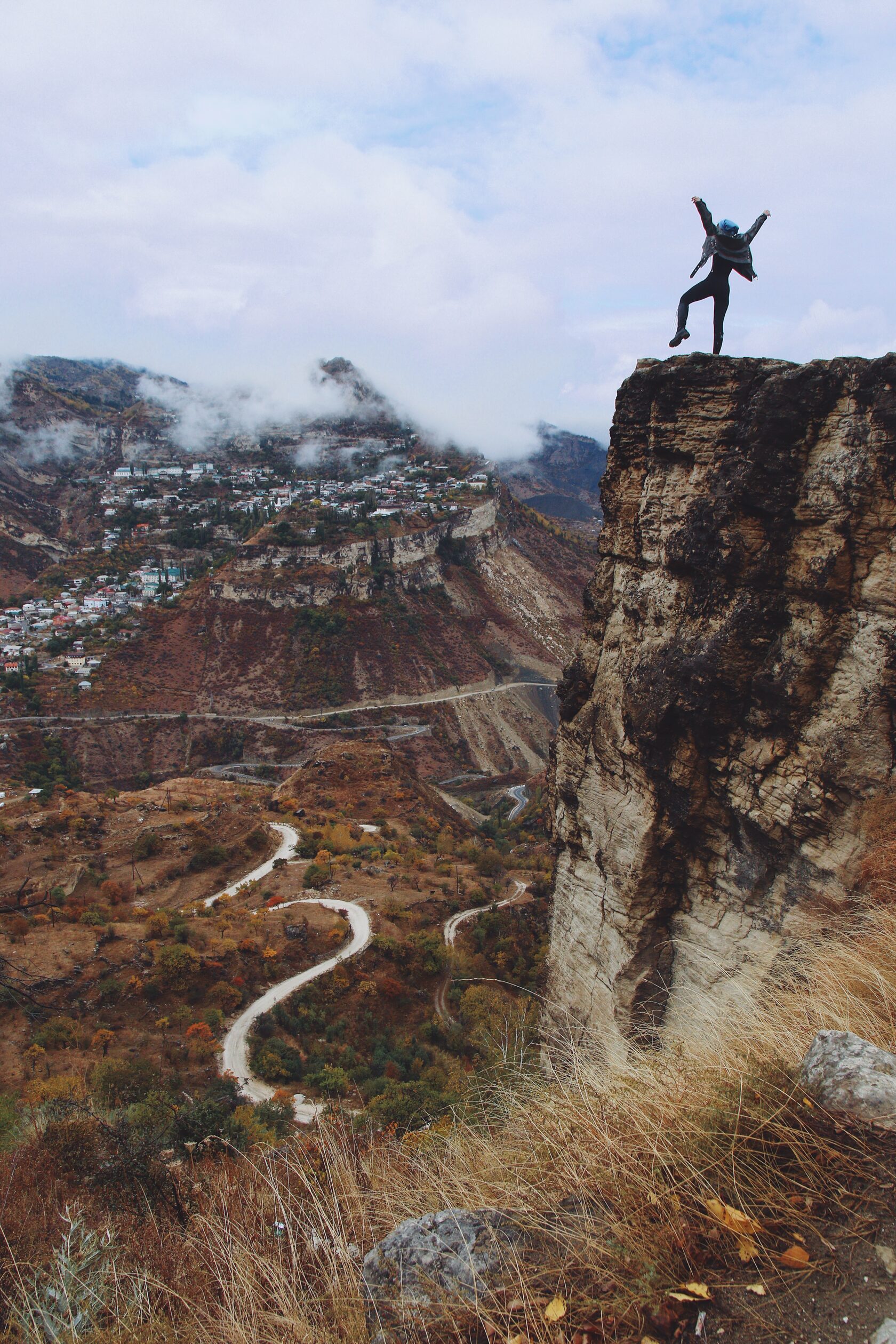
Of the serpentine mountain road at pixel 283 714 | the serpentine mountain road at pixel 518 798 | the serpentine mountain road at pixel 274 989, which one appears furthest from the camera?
the serpentine mountain road at pixel 283 714

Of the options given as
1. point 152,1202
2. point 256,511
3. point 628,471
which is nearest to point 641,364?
point 628,471

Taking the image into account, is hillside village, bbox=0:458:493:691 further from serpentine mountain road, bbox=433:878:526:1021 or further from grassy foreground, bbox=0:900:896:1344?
grassy foreground, bbox=0:900:896:1344

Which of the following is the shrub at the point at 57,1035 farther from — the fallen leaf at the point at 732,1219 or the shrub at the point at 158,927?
the fallen leaf at the point at 732,1219

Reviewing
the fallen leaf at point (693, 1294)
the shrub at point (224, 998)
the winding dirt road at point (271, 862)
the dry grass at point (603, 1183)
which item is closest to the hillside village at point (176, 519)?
the winding dirt road at point (271, 862)

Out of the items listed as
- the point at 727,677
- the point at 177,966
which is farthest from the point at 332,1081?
the point at 727,677

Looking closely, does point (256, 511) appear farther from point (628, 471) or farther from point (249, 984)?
point (628, 471)

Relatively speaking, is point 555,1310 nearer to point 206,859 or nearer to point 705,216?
point 705,216

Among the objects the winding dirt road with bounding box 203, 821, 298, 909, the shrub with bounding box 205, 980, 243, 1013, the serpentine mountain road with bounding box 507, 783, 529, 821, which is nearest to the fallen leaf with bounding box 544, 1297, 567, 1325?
the shrub with bounding box 205, 980, 243, 1013
